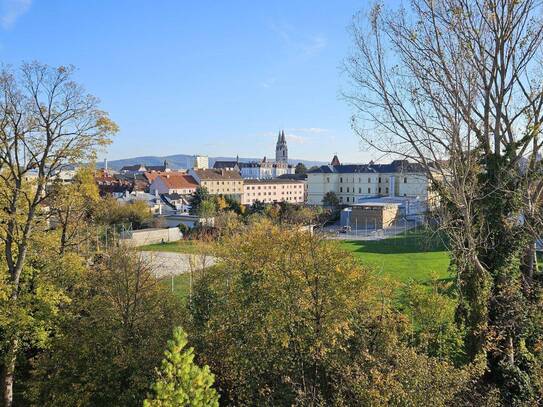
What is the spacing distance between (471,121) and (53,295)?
1102 centimetres

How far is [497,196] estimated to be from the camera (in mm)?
10812

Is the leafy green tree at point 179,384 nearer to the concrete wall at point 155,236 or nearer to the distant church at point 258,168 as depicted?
the concrete wall at point 155,236

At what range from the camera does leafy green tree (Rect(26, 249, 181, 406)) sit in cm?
893

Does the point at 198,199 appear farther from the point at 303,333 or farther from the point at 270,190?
the point at 303,333

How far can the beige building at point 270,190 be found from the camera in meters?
92.1

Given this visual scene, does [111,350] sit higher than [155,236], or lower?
higher

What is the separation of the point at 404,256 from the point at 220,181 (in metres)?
57.3

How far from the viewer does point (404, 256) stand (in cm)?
3597

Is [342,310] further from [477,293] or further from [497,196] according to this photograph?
[497,196]

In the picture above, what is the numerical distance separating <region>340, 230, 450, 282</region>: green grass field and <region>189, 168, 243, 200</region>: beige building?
46410mm

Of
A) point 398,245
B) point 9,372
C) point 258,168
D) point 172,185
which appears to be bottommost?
point 9,372

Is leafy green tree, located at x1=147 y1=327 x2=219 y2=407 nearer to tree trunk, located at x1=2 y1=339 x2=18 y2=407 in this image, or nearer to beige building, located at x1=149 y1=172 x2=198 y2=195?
tree trunk, located at x1=2 y1=339 x2=18 y2=407

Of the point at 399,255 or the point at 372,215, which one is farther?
the point at 372,215

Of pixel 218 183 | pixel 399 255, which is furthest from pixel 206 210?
pixel 218 183
